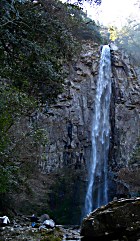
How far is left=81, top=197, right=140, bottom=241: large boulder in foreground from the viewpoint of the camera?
443 centimetres

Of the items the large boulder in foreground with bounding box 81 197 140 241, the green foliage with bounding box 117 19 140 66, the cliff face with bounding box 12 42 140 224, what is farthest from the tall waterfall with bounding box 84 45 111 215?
the large boulder in foreground with bounding box 81 197 140 241

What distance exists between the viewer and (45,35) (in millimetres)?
5691

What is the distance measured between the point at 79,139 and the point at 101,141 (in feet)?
5.91

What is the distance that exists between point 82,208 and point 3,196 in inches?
364

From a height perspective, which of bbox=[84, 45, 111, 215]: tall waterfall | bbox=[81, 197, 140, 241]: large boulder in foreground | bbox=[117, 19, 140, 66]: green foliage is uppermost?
bbox=[117, 19, 140, 66]: green foliage

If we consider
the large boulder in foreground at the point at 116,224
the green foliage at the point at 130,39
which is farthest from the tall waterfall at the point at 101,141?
the large boulder in foreground at the point at 116,224

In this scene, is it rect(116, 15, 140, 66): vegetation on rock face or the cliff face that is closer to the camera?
the cliff face

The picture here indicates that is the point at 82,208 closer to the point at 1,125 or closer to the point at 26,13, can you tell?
A: the point at 1,125

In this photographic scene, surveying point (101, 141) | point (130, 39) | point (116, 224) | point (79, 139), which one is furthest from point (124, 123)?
point (116, 224)

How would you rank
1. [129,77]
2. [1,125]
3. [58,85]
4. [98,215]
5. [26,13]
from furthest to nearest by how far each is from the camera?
[129,77] → [1,125] → [58,85] → [26,13] → [98,215]

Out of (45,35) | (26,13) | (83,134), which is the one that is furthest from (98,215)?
(83,134)

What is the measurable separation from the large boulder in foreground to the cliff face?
13998 mm

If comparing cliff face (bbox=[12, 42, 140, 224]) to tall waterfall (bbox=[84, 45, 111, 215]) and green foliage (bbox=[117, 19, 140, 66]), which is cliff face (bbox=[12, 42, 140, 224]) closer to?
tall waterfall (bbox=[84, 45, 111, 215])

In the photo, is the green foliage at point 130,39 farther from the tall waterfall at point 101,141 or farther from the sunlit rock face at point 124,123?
the tall waterfall at point 101,141
